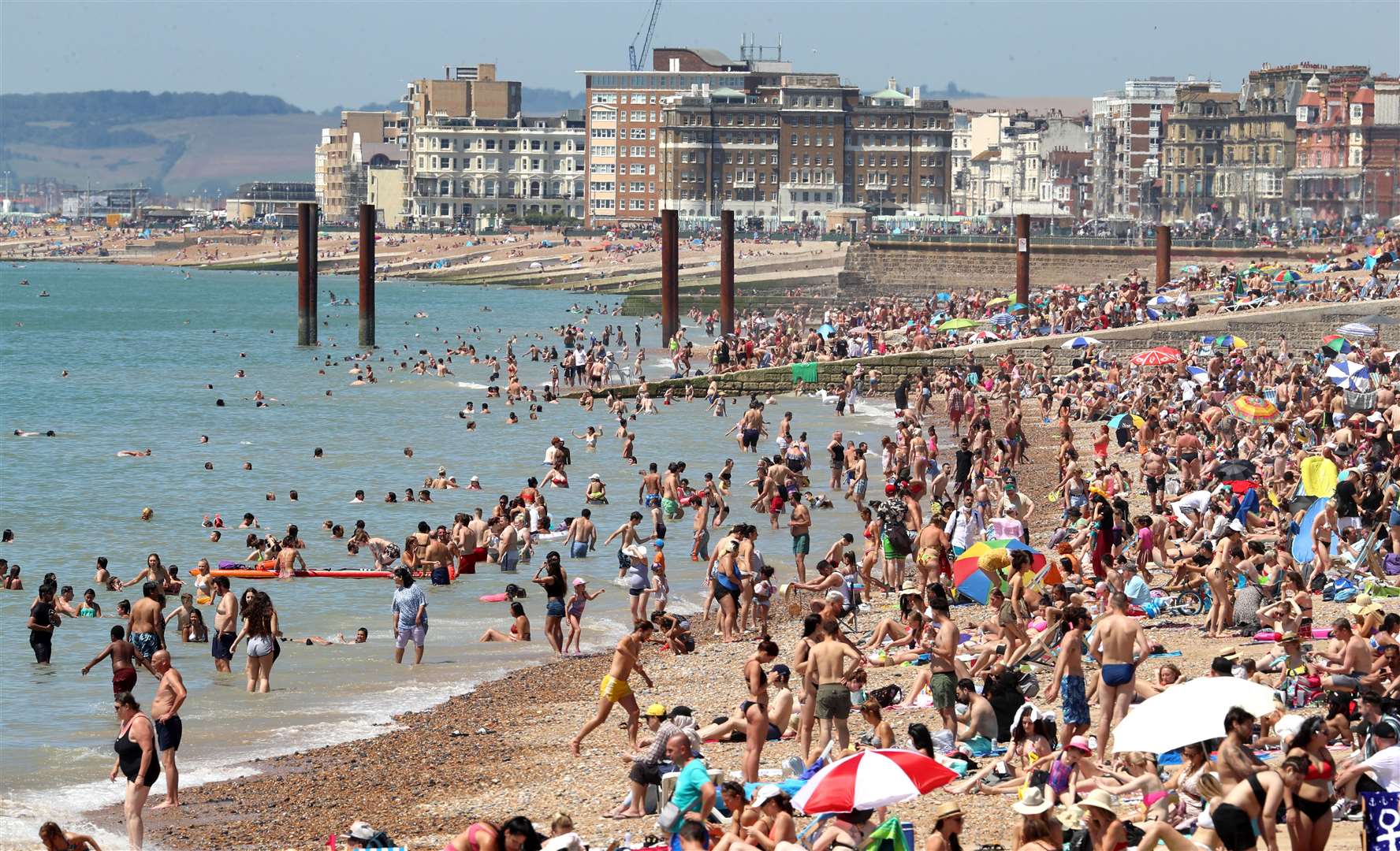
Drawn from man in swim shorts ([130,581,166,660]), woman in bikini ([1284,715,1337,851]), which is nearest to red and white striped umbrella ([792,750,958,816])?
woman in bikini ([1284,715,1337,851])

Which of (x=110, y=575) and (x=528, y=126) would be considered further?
(x=528, y=126)

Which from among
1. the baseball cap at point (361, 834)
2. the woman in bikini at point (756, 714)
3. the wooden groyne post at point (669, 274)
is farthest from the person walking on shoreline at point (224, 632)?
the wooden groyne post at point (669, 274)

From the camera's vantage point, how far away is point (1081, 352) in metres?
40.3

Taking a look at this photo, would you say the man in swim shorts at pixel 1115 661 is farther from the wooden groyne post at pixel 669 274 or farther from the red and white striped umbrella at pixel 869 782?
the wooden groyne post at pixel 669 274

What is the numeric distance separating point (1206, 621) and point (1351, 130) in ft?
375

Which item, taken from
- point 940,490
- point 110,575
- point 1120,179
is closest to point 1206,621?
point 940,490

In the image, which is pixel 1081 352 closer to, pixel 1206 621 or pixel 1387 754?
pixel 1206 621

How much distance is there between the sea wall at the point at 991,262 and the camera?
69.2 m

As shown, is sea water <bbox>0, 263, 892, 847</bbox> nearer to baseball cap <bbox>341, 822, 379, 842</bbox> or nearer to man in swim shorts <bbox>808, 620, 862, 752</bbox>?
baseball cap <bbox>341, 822, 379, 842</bbox>

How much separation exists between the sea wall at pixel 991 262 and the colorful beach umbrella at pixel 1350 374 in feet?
129

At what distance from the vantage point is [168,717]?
12.5 metres

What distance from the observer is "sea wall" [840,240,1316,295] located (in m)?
69.2

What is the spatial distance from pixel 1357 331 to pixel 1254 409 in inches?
336

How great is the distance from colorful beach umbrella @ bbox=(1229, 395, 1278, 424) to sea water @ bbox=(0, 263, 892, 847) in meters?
5.93
